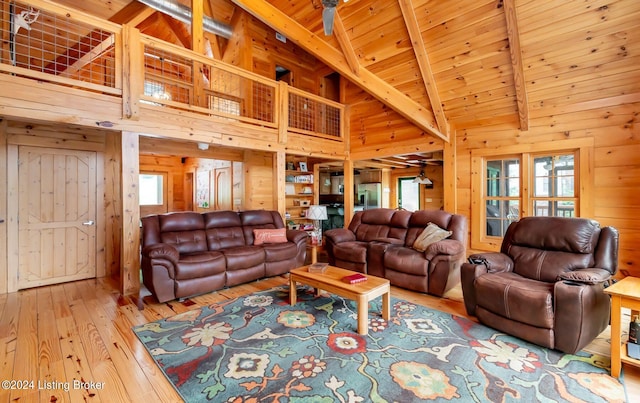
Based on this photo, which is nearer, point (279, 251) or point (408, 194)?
point (279, 251)

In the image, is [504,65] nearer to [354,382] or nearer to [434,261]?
[434,261]

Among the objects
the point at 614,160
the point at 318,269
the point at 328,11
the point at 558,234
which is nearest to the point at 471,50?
the point at 328,11

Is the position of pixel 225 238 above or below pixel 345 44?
below

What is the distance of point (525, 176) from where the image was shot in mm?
4562

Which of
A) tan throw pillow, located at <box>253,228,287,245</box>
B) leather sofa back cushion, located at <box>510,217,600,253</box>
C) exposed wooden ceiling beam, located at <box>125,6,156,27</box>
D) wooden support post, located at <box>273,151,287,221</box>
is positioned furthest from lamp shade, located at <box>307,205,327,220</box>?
exposed wooden ceiling beam, located at <box>125,6,156,27</box>

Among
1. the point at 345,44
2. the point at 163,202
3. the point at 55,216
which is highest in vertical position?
the point at 345,44

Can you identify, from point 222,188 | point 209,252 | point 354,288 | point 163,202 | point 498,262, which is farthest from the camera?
point 163,202

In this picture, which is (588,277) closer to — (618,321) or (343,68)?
(618,321)

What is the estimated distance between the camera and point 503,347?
2.49 metres

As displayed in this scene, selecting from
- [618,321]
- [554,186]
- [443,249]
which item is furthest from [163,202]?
[618,321]

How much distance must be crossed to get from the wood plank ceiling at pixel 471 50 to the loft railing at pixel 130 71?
2.98 ft

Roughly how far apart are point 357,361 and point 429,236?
7.84ft

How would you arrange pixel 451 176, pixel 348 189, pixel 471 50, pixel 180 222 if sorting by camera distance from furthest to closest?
pixel 348 189, pixel 451 176, pixel 180 222, pixel 471 50

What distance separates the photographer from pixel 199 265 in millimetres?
3699
